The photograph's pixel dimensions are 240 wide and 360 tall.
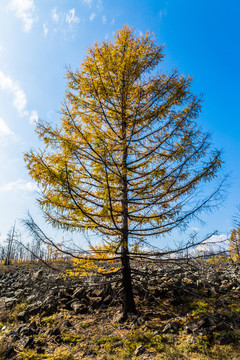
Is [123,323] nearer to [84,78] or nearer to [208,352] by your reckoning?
[208,352]

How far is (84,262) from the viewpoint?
4.81 metres

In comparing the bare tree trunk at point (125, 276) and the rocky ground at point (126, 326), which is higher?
the bare tree trunk at point (125, 276)

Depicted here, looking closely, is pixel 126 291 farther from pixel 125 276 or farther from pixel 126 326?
pixel 126 326

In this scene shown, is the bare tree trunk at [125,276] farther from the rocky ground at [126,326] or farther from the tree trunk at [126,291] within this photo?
the rocky ground at [126,326]

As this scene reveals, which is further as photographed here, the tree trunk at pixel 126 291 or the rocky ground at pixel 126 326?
the tree trunk at pixel 126 291

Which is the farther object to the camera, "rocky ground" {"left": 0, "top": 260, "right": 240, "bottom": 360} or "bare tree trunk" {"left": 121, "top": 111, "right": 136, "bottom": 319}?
"bare tree trunk" {"left": 121, "top": 111, "right": 136, "bottom": 319}

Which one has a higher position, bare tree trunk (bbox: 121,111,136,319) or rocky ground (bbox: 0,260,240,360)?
bare tree trunk (bbox: 121,111,136,319)

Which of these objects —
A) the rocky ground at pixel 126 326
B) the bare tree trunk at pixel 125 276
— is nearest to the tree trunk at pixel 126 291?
the bare tree trunk at pixel 125 276

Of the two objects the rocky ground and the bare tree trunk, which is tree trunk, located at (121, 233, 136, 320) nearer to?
the bare tree trunk

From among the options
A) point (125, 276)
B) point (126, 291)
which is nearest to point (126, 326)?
point (126, 291)

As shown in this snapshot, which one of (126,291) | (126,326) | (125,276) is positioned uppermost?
(125,276)

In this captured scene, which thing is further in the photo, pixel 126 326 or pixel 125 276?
pixel 125 276

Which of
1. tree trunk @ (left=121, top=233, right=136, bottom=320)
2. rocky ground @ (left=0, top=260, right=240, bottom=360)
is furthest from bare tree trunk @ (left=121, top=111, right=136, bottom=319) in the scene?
rocky ground @ (left=0, top=260, right=240, bottom=360)

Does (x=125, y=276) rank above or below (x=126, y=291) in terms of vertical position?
above
